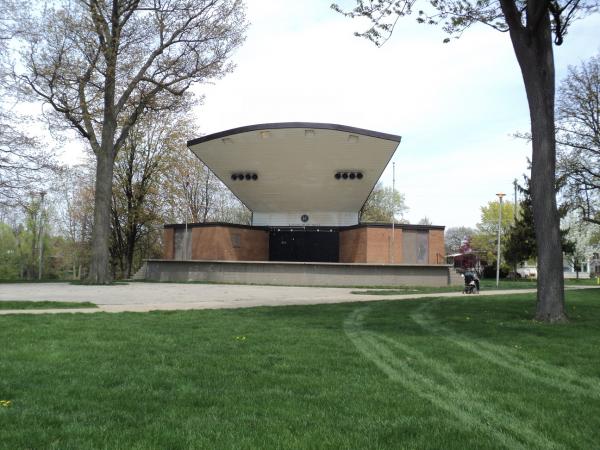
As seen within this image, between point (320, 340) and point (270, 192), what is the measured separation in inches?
Answer: 1274

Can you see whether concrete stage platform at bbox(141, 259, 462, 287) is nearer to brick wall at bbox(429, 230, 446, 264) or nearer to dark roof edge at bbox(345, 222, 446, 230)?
brick wall at bbox(429, 230, 446, 264)

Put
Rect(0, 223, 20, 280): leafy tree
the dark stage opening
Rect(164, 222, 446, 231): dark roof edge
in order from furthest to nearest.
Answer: Rect(0, 223, 20, 280): leafy tree, the dark stage opening, Rect(164, 222, 446, 231): dark roof edge

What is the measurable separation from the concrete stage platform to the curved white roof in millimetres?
7778

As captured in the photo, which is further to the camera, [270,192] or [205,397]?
[270,192]

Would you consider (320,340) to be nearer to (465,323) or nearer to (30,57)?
(465,323)

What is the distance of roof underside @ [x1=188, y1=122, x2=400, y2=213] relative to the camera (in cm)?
3378

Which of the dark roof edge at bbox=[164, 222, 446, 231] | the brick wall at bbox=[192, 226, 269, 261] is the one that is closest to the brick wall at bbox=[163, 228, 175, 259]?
the dark roof edge at bbox=[164, 222, 446, 231]

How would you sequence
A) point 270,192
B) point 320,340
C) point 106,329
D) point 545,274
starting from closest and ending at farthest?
1. point 320,340
2. point 106,329
3. point 545,274
4. point 270,192

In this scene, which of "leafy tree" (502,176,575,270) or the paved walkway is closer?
the paved walkway

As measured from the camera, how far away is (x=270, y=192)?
133ft

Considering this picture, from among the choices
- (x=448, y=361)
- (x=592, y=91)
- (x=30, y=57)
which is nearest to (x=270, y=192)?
(x=30, y=57)

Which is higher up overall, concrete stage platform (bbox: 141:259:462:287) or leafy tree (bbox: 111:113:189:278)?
leafy tree (bbox: 111:113:189:278)

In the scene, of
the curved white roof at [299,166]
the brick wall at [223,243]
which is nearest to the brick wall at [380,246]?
the curved white roof at [299,166]

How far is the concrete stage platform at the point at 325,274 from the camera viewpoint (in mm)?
32500
